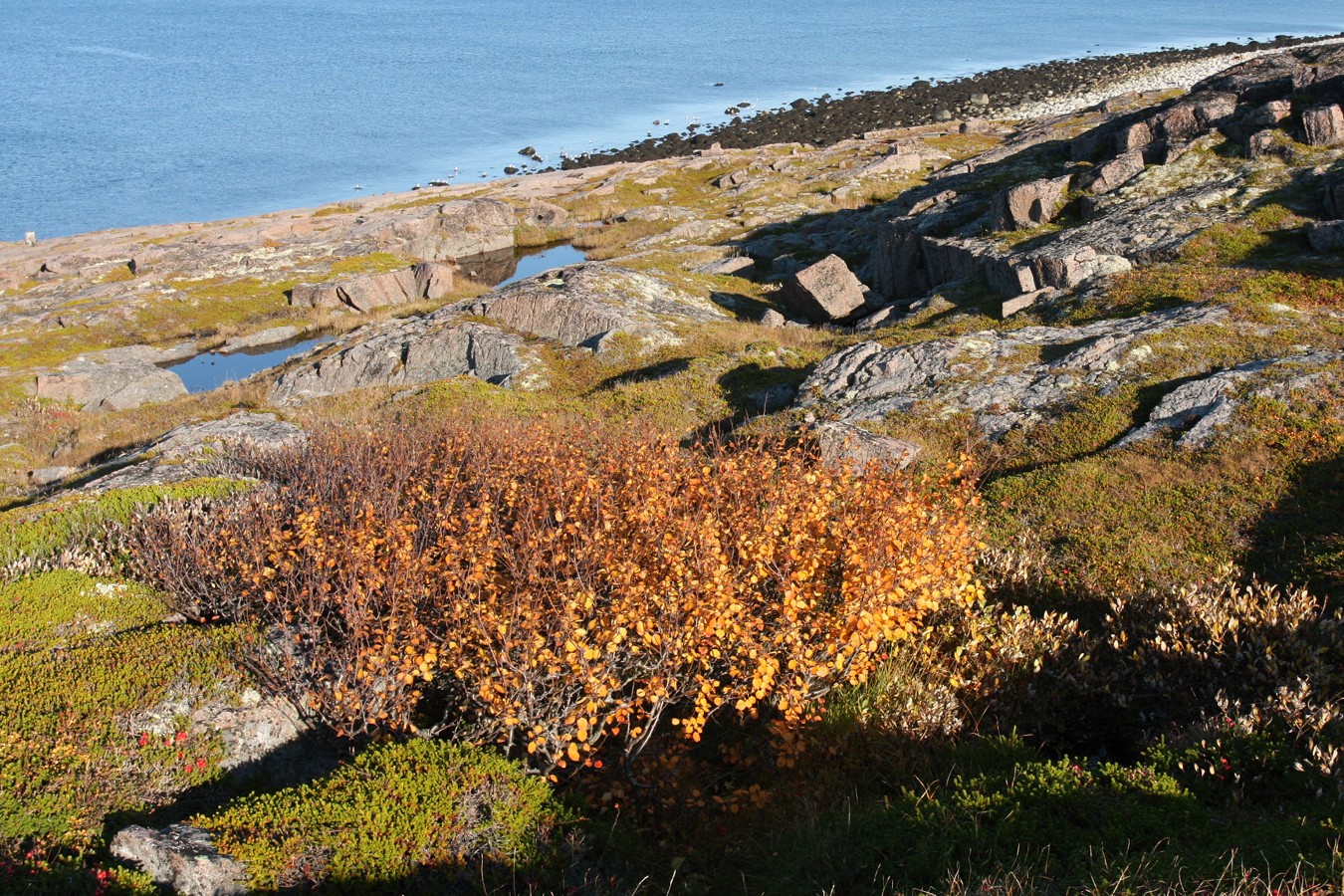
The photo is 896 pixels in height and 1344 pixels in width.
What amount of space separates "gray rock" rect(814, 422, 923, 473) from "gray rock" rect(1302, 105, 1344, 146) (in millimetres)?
24543

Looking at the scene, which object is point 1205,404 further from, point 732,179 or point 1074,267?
point 732,179

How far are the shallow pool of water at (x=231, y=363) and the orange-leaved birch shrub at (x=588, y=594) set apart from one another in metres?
37.9

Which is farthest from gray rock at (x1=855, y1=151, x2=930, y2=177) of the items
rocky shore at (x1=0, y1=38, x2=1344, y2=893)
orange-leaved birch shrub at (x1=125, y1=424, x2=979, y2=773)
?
orange-leaved birch shrub at (x1=125, y1=424, x2=979, y2=773)

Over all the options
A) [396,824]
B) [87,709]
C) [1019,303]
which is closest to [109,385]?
[87,709]

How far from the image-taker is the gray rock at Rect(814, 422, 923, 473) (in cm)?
1830

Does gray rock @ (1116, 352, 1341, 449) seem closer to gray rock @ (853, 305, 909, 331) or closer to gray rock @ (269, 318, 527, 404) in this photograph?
gray rock @ (853, 305, 909, 331)

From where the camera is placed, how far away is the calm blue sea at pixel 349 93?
309 ft

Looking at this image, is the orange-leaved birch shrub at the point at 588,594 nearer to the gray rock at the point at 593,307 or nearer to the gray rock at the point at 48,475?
the gray rock at the point at 48,475

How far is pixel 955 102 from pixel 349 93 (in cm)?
8636

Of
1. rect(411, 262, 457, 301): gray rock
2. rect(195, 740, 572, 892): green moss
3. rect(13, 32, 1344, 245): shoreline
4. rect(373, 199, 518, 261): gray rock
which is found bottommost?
rect(195, 740, 572, 892): green moss

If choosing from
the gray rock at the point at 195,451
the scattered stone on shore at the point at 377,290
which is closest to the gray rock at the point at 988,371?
the gray rock at the point at 195,451

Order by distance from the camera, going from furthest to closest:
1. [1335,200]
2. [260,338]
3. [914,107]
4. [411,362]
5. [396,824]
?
[914,107], [260,338], [411,362], [1335,200], [396,824]

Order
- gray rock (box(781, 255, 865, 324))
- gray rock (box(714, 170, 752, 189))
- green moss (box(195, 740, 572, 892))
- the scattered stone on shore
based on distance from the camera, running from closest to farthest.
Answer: green moss (box(195, 740, 572, 892))
gray rock (box(781, 255, 865, 324))
the scattered stone on shore
gray rock (box(714, 170, 752, 189))

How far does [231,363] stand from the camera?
52000 mm
